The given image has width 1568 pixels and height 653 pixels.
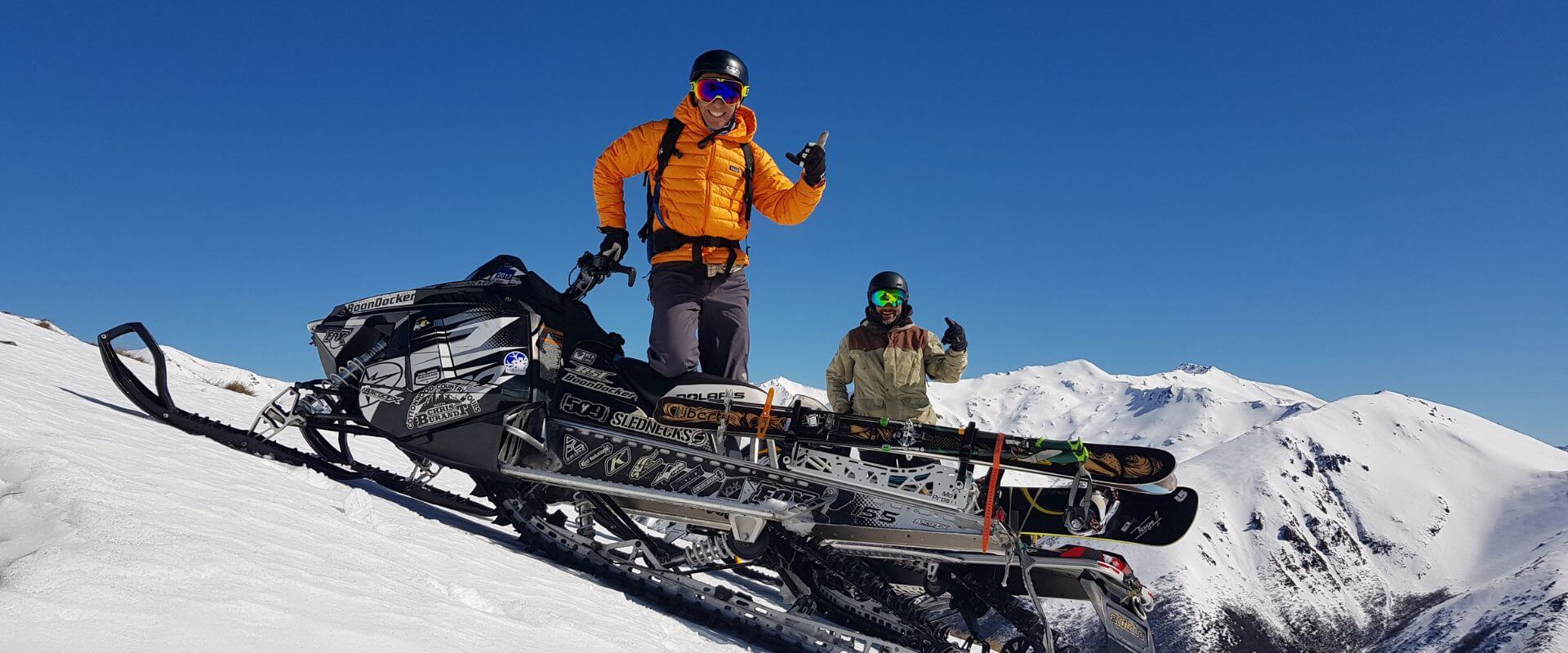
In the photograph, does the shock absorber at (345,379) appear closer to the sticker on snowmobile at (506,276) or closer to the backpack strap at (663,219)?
the sticker on snowmobile at (506,276)

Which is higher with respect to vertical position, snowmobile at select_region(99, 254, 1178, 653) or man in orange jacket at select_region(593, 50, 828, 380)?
man in orange jacket at select_region(593, 50, 828, 380)

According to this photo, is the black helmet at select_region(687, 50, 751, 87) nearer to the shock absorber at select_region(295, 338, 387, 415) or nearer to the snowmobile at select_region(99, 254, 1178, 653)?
the snowmobile at select_region(99, 254, 1178, 653)

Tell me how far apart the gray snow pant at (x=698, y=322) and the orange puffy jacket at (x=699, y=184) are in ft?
0.42

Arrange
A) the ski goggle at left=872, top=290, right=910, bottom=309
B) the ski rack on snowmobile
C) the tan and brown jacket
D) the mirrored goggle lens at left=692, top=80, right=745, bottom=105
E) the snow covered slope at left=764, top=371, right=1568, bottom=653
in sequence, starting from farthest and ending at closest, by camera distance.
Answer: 1. the snow covered slope at left=764, top=371, right=1568, bottom=653
2. the ski goggle at left=872, top=290, right=910, bottom=309
3. the tan and brown jacket
4. the mirrored goggle lens at left=692, top=80, right=745, bottom=105
5. the ski rack on snowmobile

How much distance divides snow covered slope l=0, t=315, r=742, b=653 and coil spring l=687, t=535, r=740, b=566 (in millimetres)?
398

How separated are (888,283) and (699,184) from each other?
1873 mm

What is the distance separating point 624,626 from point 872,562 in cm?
175

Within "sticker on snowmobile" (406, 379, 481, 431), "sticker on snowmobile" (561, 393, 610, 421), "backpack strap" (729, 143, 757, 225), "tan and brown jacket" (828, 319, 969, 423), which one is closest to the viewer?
"sticker on snowmobile" (406, 379, 481, 431)

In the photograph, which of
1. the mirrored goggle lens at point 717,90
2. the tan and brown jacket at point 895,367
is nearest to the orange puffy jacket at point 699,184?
the mirrored goggle lens at point 717,90

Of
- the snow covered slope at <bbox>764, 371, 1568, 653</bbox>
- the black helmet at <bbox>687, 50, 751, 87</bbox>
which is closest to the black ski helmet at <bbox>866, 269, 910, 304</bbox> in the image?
the black helmet at <bbox>687, 50, 751, 87</bbox>

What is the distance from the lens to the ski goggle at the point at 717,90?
4699 mm

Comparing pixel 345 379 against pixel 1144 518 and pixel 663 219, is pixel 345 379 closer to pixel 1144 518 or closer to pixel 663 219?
pixel 663 219

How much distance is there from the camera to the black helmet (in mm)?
4707

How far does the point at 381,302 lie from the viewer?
4820 mm
